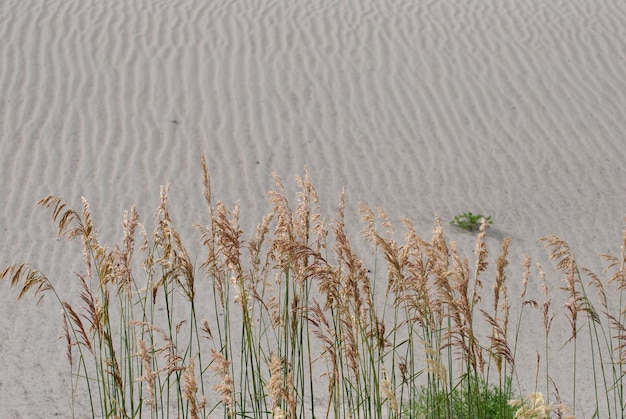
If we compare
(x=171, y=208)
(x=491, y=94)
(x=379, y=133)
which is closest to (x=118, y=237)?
(x=171, y=208)

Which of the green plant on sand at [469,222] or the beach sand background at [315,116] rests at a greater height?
the beach sand background at [315,116]

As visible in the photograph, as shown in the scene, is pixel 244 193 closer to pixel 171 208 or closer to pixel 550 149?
pixel 171 208

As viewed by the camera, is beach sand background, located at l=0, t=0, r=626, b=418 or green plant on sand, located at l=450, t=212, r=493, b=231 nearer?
green plant on sand, located at l=450, t=212, r=493, b=231

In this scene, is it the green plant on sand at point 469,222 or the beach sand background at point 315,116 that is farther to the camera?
the beach sand background at point 315,116

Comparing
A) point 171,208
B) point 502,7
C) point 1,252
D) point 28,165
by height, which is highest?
point 502,7

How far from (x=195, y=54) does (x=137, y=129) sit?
1917 mm

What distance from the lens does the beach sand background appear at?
8.26 metres

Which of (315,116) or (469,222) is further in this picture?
(315,116)

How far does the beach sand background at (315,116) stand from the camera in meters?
8.26

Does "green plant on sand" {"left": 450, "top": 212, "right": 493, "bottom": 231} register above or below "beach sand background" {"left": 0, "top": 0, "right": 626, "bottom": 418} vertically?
below

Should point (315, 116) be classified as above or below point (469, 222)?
above

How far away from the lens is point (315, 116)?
9.98m

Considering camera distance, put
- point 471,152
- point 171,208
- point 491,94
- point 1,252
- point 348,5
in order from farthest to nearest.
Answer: point 348,5 < point 491,94 < point 471,152 < point 171,208 < point 1,252

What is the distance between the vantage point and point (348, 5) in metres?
12.8
